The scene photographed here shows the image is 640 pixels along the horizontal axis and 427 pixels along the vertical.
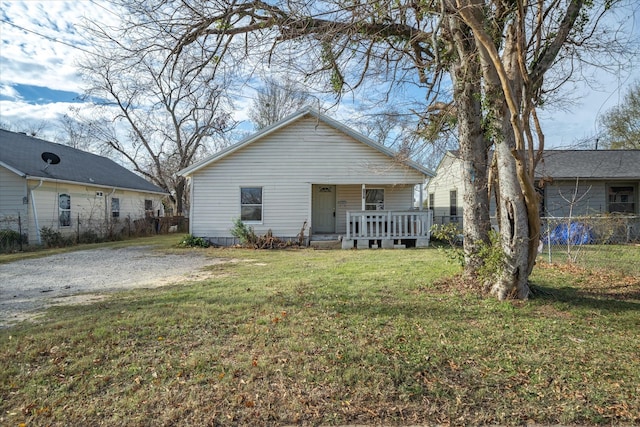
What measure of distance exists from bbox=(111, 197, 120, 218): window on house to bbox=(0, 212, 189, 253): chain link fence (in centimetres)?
39

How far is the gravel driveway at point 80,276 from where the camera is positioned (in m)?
5.98

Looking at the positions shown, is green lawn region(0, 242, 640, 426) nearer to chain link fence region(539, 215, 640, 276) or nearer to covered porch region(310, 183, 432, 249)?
chain link fence region(539, 215, 640, 276)

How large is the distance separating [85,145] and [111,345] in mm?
39418

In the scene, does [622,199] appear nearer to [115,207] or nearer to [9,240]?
[9,240]

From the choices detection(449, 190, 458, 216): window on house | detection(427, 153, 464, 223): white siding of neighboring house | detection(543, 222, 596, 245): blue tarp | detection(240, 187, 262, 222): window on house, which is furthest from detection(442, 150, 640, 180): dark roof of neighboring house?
Result: detection(240, 187, 262, 222): window on house

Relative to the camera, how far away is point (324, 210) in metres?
16.1

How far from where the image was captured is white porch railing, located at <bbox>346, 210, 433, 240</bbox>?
44.3 feet

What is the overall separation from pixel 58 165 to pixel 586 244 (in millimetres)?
22131

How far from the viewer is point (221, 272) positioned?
27.6 feet

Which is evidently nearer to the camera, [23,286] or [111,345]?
[111,345]

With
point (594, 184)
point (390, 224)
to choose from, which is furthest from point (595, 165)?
point (390, 224)

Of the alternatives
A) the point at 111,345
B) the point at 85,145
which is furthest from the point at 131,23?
the point at 85,145

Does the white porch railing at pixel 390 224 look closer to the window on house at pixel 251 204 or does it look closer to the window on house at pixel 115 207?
the window on house at pixel 251 204

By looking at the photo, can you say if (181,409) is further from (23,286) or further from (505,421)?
(23,286)
